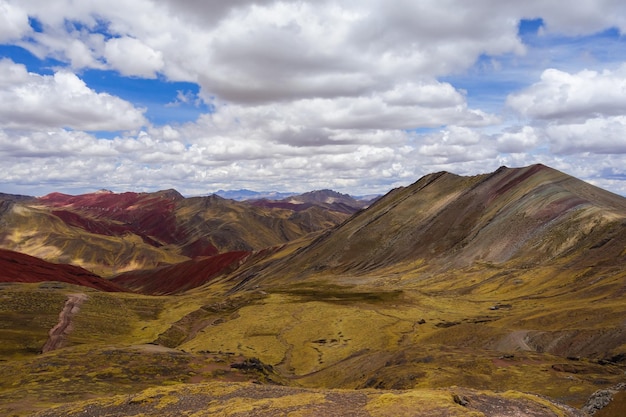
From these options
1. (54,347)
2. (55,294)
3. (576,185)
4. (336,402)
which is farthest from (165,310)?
(576,185)

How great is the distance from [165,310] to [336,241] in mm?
87428

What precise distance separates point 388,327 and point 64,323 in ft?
172

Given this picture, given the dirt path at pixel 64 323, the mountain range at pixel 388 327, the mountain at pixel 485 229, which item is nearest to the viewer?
the mountain range at pixel 388 327

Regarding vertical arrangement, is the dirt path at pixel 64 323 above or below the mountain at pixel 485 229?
below

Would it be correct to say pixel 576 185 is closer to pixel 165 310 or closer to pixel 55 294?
pixel 165 310

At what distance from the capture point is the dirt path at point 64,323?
61191mm

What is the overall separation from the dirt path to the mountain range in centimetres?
48

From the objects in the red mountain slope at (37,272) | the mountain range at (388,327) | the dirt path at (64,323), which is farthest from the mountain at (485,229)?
the dirt path at (64,323)

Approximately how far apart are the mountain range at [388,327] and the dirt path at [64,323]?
1.58 ft

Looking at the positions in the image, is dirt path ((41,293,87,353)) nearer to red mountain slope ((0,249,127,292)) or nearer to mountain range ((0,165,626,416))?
mountain range ((0,165,626,416))

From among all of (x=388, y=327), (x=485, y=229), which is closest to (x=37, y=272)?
(x=388, y=327)

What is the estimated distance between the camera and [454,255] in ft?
422

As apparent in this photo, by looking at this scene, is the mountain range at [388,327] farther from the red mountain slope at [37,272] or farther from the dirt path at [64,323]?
the red mountain slope at [37,272]

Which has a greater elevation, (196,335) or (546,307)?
(546,307)
